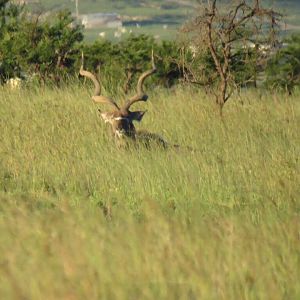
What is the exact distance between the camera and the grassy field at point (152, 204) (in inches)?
138

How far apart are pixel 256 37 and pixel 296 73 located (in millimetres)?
6496

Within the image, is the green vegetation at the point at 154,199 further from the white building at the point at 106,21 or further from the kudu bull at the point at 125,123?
the white building at the point at 106,21

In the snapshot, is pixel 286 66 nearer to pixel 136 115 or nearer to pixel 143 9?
pixel 136 115

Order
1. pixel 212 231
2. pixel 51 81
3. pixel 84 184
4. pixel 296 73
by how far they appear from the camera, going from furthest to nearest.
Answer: pixel 296 73 < pixel 51 81 < pixel 84 184 < pixel 212 231

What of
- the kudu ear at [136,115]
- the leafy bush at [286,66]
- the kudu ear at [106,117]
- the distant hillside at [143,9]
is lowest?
the distant hillside at [143,9]

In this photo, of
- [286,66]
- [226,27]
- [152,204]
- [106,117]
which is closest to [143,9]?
[286,66]

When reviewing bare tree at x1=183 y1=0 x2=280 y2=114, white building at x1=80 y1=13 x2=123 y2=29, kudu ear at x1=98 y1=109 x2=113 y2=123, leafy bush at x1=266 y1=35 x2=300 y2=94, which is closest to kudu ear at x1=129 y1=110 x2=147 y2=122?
kudu ear at x1=98 y1=109 x2=113 y2=123

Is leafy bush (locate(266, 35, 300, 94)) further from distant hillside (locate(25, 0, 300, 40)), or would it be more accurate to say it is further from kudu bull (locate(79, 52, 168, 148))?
distant hillside (locate(25, 0, 300, 40))

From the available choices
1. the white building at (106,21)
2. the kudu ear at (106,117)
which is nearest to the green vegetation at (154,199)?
the kudu ear at (106,117)

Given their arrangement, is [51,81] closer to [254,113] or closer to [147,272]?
[254,113]

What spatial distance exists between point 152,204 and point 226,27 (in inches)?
319

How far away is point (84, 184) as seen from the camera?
6.89m

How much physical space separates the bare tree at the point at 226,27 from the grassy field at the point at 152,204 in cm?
69

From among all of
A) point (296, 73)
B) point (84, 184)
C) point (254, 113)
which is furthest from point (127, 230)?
point (296, 73)
